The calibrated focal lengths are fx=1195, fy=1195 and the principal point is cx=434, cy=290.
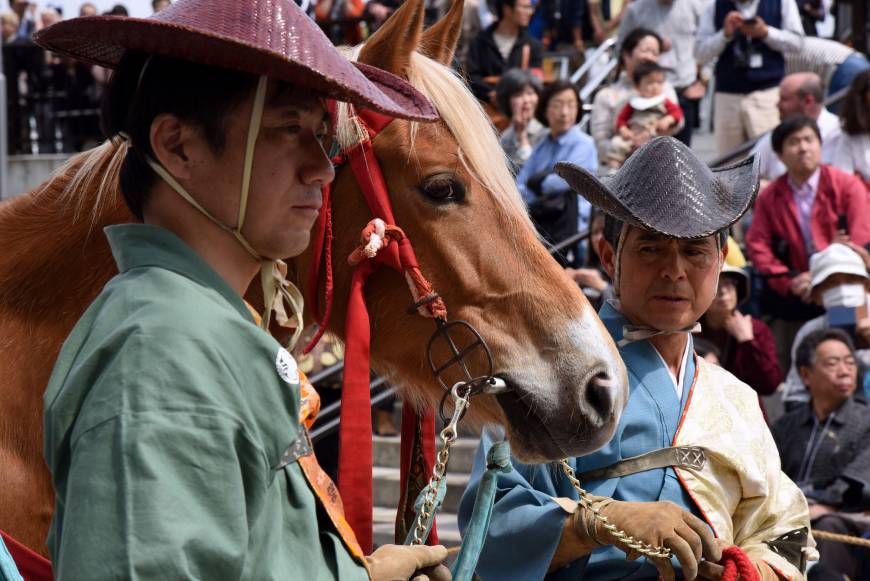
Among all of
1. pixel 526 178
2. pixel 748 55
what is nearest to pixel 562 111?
pixel 526 178

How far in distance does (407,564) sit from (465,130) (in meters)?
1.26

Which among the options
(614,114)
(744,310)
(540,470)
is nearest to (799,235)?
(744,310)

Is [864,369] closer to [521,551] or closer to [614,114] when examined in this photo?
[614,114]

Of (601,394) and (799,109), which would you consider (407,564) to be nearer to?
(601,394)

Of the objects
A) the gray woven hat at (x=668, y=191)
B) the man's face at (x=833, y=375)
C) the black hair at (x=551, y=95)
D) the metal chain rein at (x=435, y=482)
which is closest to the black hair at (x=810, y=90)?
the black hair at (x=551, y=95)

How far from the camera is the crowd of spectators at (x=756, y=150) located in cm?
567

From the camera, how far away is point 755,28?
9.16 m

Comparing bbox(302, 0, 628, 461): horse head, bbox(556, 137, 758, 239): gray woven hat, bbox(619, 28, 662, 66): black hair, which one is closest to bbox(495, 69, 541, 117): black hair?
bbox(619, 28, 662, 66): black hair

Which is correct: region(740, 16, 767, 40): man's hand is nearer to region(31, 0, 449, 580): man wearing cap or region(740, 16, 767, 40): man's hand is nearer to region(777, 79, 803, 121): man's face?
region(777, 79, 803, 121): man's face

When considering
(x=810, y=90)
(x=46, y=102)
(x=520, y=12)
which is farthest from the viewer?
(x=46, y=102)

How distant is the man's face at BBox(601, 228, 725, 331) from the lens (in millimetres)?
2871

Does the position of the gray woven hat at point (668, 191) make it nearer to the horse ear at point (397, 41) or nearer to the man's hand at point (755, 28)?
the horse ear at point (397, 41)

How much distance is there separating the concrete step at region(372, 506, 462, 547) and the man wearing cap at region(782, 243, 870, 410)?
196cm

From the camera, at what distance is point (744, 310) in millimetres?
7465
